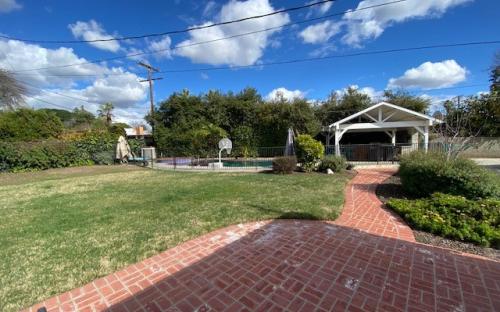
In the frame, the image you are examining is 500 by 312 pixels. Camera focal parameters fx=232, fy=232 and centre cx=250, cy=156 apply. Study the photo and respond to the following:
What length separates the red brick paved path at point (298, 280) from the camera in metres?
2.26

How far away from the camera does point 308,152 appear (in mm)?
11117

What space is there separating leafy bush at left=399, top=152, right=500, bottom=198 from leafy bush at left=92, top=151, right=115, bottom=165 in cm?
1862

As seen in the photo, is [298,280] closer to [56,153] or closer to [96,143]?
[56,153]

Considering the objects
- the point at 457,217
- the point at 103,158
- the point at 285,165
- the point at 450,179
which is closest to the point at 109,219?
the point at 457,217

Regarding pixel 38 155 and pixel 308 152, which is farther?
pixel 38 155

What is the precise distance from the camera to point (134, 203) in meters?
6.06

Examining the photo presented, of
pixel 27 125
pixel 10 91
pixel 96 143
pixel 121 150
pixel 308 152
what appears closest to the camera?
pixel 308 152

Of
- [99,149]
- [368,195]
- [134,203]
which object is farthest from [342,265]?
[99,149]

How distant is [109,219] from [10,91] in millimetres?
27423

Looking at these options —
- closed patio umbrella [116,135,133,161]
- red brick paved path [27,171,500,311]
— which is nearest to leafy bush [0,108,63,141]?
closed patio umbrella [116,135,133,161]

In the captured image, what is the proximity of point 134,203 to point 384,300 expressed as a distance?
575 centimetres

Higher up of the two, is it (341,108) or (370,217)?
(341,108)

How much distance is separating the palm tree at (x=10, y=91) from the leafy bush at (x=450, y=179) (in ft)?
103

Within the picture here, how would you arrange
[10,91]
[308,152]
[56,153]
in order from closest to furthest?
[308,152]
[56,153]
[10,91]
